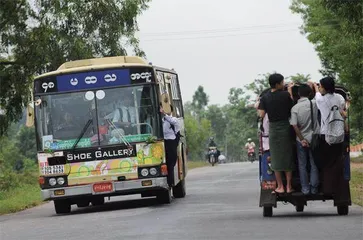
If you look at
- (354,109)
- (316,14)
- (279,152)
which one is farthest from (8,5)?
(279,152)

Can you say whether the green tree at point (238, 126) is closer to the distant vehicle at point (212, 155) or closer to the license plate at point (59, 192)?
the distant vehicle at point (212, 155)

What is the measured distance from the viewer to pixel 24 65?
35000mm

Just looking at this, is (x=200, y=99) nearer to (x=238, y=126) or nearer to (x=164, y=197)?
(x=238, y=126)

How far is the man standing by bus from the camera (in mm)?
19781

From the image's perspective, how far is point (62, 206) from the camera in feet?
66.1

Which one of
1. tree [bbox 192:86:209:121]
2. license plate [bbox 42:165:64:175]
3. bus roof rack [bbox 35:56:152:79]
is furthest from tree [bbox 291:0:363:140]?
tree [bbox 192:86:209:121]

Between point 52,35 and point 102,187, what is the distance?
16252 mm

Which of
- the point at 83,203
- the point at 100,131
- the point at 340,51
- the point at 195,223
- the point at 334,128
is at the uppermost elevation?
the point at 340,51

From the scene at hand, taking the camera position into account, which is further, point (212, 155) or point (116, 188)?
point (212, 155)

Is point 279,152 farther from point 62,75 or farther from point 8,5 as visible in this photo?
point 8,5

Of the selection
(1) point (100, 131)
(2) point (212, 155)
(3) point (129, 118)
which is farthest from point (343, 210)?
(2) point (212, 155)

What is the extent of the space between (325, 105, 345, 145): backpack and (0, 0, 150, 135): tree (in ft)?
67.7

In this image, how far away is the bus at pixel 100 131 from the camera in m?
19.1

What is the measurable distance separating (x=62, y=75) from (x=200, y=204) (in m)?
3.84
